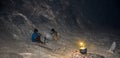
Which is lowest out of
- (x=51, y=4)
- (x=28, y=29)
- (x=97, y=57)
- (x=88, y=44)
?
(x=97, y=57)

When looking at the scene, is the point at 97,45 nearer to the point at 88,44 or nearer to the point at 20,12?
the point at 88,44

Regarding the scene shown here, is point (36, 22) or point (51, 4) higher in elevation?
point (51, 4)

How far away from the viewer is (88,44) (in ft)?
53.7

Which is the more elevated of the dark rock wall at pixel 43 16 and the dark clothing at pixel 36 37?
the dark rock wall at pixel 43 16

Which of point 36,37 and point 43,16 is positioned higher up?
point 43,16

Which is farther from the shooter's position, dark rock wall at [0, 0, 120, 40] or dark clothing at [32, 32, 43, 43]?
dark rock wall at [0, 0, 120, 40]

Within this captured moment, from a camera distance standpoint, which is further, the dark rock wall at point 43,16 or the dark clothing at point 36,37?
the dark rock wall at point 43,16

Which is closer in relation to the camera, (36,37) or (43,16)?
(36,37)

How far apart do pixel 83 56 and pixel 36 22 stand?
6919 millimetres

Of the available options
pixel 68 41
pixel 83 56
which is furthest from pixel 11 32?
pixel 83 56

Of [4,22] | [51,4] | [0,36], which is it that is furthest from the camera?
[51,4]

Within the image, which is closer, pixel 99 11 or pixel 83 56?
pixel 83 56

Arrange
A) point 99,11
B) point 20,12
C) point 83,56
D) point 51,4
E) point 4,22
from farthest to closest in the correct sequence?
point 99,11
point 51,4
point 20,12
point 4,22
point 83,56

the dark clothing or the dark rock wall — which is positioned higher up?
the dark rock wall
